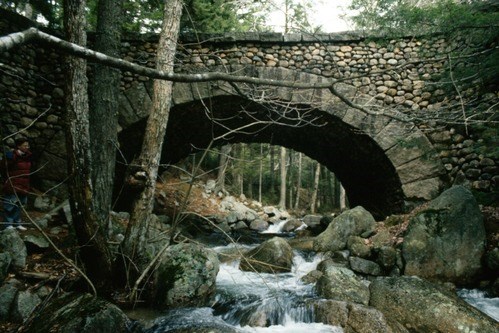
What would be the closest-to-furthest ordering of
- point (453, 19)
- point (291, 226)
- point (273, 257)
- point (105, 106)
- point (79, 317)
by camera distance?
point (79, 317) → point (453, 19) → point (105, 106) → point (273, 257) → point (291, 226)

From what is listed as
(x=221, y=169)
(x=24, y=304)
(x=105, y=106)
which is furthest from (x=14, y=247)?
(x=221, y=169)

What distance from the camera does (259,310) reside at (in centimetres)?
343

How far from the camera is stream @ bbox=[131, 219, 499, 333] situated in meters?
2.98

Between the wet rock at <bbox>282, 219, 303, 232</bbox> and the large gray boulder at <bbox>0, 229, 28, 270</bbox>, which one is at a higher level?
the large gray boulder at <bbox>0, 229, 28, 270</bbox>

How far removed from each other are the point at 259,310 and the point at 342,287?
3.35ft

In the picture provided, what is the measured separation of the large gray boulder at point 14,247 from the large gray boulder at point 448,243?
16.1 feet

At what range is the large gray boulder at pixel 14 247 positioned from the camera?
3256mm

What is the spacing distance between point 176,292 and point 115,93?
3001mm

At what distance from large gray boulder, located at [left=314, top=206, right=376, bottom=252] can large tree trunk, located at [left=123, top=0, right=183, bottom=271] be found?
10.9 feet

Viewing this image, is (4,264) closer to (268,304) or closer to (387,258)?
(268,304)

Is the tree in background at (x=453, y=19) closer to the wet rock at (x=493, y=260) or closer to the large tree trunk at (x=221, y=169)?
the wet rock at (x=493, y=260)

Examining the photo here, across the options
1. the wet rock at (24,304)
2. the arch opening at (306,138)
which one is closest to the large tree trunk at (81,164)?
the wet rock at (24,304)

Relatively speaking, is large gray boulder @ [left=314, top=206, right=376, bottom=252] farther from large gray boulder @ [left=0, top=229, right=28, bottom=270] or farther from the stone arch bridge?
large gray boulder @ [left=0, top=229, right=28, bottom=270]

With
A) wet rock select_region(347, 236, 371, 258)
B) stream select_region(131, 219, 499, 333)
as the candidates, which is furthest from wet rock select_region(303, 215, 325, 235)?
stream select_region(131, 219, 499, 333)
